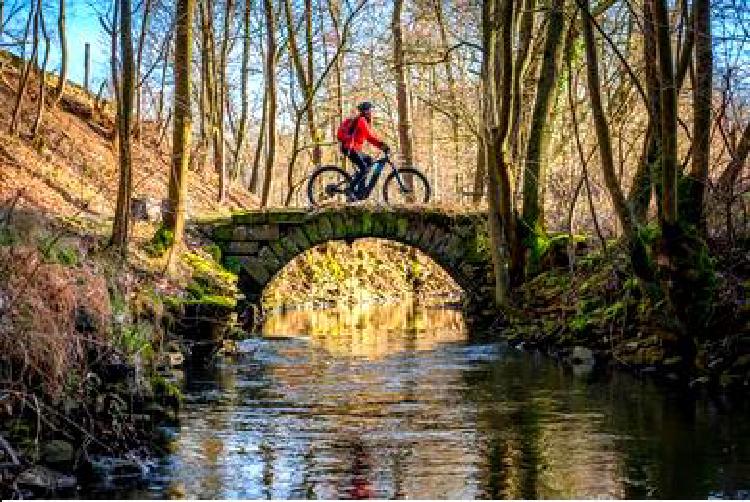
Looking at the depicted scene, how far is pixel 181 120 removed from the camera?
16297mm

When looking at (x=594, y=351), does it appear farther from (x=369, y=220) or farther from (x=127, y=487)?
(x=127, y=487)

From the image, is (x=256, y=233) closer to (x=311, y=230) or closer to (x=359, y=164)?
(x=311, y=230)

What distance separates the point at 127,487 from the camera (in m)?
7.39

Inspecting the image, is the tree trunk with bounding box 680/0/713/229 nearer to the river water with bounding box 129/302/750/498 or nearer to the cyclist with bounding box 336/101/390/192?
the river water with bounding box 129/302/750/498

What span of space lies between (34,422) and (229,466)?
146cm

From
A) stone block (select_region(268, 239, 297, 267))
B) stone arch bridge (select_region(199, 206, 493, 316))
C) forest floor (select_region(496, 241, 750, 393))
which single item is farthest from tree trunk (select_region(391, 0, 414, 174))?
forest floor (select_region(496, 241, 750, 393))

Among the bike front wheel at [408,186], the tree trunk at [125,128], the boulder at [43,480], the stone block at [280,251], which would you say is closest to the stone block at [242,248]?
the stone block at [280,251]

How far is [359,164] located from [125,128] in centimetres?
609

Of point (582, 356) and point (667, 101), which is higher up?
point (667, 101)

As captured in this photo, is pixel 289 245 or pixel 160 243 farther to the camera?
pixel 289 245

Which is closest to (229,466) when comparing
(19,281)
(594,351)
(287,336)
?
(19,281)

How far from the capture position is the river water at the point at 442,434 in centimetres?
756

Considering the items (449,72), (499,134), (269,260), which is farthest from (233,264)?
(449,72)

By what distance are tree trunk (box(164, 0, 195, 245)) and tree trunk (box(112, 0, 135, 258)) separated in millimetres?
2651
